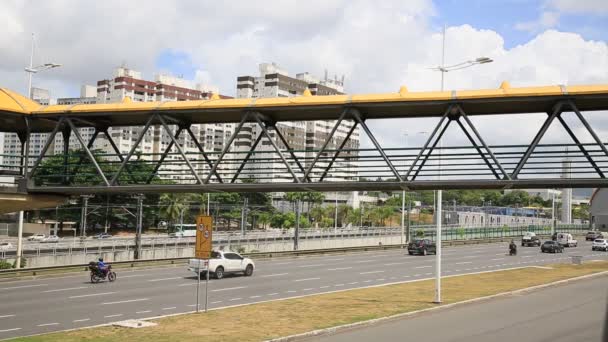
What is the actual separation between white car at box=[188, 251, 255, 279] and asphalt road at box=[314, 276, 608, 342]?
1630cm

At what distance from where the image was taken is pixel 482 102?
14594 millimetres

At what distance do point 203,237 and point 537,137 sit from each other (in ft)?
36.8

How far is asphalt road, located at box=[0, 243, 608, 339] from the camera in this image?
20.4 meters

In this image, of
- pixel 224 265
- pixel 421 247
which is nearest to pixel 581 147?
pixel 224 265

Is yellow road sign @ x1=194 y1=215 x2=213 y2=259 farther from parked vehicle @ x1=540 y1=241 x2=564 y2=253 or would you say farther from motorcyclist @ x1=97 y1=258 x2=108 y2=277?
parked vehicle @ x1=540 y1=241 x2=564 y2=253

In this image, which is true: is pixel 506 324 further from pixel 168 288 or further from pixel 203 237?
pixel 168 288

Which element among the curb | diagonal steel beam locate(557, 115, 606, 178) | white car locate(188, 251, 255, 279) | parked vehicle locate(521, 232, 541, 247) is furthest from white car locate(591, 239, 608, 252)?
diagonal steel beam locate(557, 115, 606, 178)

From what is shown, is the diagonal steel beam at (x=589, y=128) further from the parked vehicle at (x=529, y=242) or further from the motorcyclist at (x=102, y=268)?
the parked vehicle at (x=529, y=242)

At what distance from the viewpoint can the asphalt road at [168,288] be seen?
66.8 ft

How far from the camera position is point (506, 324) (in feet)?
60.3

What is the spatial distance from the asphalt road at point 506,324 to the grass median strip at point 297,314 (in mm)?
1322

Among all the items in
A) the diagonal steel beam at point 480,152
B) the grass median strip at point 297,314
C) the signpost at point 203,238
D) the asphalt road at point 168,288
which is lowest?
the asphalt road at point 168,288

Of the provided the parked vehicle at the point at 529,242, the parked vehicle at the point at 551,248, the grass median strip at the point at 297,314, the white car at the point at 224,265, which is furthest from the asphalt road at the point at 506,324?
the parked vehicle at the point at 529,242

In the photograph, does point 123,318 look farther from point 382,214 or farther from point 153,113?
point 382,214
